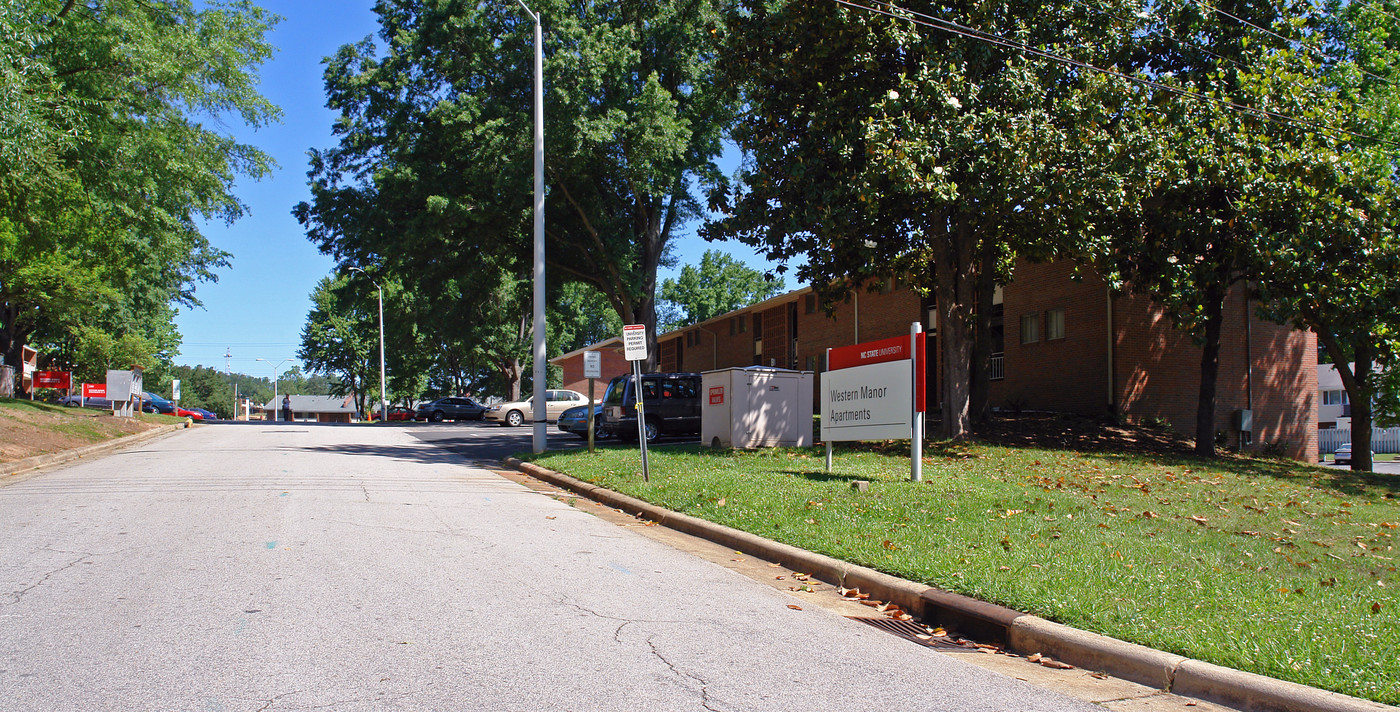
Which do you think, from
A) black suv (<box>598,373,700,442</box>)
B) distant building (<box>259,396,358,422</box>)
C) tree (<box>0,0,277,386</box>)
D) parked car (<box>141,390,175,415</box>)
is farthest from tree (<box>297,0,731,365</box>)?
distant building (<box>259,396,358,422</box>)

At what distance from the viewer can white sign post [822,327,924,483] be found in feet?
34.2

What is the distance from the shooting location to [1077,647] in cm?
484

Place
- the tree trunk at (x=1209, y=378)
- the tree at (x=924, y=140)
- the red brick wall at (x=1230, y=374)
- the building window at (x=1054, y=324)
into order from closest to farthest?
the tree at (x=924, y=140) < the tree trunk at (x=1209, y=378) < the red brick wall at (x=1230, y=374) < the building window at (x=1054, y=324)

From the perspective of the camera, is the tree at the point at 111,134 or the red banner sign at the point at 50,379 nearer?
the tree at the point at 111,134

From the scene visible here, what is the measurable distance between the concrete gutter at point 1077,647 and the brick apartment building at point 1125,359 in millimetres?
16730

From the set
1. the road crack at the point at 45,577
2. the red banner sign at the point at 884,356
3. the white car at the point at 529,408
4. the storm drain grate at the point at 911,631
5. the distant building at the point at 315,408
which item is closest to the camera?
the storm drain grate at the point at 911,631

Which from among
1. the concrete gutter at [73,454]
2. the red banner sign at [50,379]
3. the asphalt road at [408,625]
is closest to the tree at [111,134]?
the concrete gutter at [73,454]

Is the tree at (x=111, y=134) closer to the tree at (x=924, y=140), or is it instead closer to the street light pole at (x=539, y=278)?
the street light pole at (x=539, y=278)

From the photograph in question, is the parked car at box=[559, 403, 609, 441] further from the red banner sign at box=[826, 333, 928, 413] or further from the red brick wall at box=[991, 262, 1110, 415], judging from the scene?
the red brick wall at box=[991, 262, 1110, 415]

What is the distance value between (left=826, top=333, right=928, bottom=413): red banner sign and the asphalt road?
396 centimetres

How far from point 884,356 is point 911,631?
585 cm

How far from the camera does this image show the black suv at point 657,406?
2105 centimetres

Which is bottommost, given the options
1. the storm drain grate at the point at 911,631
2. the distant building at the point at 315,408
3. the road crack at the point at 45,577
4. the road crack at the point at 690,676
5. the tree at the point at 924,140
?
the distant building at the point at 315,408

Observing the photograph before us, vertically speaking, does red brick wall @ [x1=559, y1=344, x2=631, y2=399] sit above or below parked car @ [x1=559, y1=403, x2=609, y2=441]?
above
